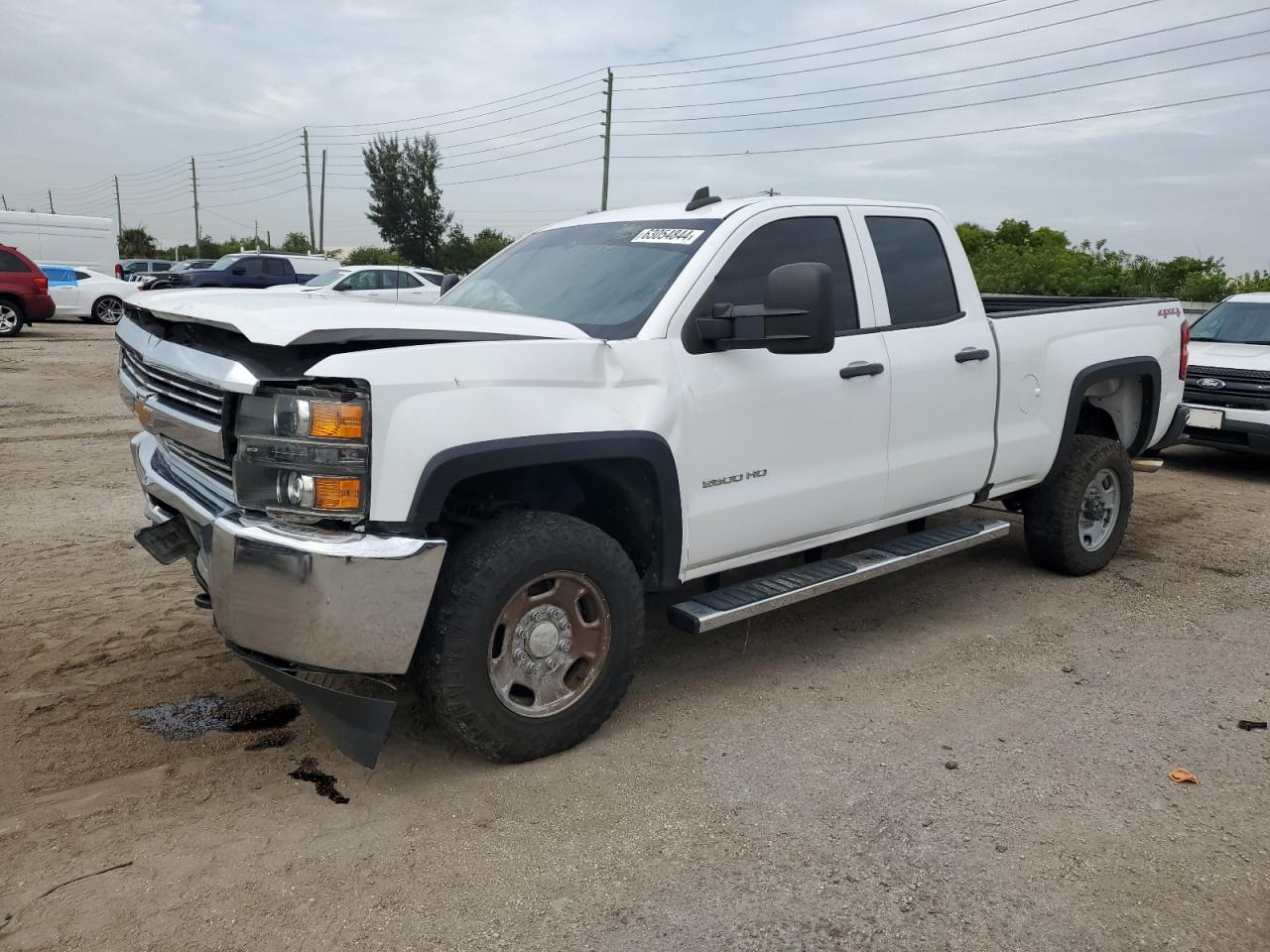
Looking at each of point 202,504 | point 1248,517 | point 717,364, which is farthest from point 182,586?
point 1248,517

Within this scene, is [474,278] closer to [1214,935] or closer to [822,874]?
[822,874]

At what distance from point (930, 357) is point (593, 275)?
158 centimetres

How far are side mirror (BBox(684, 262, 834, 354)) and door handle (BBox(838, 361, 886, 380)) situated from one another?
572 millimetres

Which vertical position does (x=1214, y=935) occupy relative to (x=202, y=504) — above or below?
below

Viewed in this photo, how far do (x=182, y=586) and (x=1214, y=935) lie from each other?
4560mm

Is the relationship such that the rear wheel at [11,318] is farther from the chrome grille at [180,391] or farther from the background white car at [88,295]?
the chrome grille at [180,391]

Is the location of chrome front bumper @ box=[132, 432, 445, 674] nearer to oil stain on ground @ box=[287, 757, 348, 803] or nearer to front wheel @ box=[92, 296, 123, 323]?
oil stain on ground @ box=[287, 757, 348, 803]

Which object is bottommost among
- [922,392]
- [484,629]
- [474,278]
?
[484,629]

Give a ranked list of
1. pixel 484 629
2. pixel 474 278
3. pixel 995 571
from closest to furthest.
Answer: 1. pixel 484 629
2. pixel 474 278
3. pixel 995 571

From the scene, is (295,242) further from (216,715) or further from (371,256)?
(216,715)

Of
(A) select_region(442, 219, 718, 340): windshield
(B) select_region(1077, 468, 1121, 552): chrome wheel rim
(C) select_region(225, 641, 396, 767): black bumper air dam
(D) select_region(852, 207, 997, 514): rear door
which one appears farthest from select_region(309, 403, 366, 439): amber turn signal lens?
A: (B) select_region(1077, 468, 1121, 552): chrome wheel rim

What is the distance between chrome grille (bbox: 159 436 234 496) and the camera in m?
3.28

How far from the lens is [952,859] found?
3057 millimetres

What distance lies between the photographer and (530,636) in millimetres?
3471
